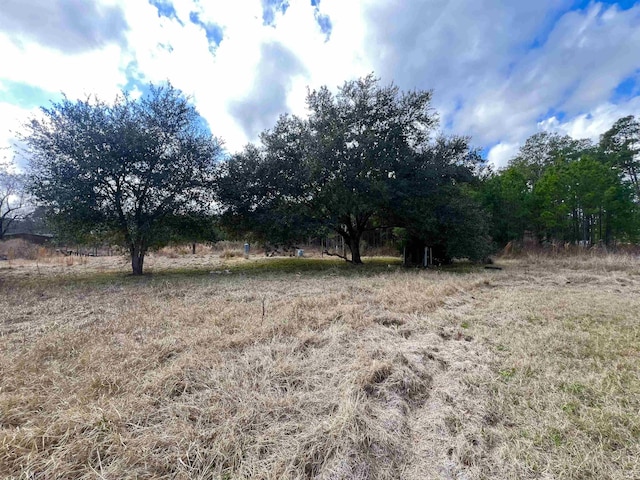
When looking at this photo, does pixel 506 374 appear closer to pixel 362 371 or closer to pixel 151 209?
pixel 362 371

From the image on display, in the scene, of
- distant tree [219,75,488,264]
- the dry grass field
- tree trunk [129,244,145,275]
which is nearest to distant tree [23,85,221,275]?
tree trunk [129,244,145,275]

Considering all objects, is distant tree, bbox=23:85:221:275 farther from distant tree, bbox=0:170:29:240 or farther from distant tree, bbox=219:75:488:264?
distant tree, bbox=0:170:29:240

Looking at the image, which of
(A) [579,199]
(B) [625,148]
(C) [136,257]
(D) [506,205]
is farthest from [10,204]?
Result: (B) [625,148]

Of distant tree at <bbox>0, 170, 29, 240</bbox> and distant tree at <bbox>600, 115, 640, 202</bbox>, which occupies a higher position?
distant tree at <bbox>600, 115, 640, 202</bbox>

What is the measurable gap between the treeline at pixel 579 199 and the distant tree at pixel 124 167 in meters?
14.3

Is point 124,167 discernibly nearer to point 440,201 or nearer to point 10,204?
point 440,201

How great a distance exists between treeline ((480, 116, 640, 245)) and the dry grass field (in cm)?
1309

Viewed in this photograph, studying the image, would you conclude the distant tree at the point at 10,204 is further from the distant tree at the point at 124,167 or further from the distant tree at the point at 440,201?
the distant tree at the point at 440,201

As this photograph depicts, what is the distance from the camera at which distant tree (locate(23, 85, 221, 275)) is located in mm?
7293

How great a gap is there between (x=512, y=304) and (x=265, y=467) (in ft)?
14.7

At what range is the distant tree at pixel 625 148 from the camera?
17.8 m

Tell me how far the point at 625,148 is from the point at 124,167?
92.8 feet

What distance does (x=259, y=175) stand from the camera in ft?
31.6

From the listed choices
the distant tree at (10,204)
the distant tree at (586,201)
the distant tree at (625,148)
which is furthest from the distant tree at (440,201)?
the distant tree at (10,204)
